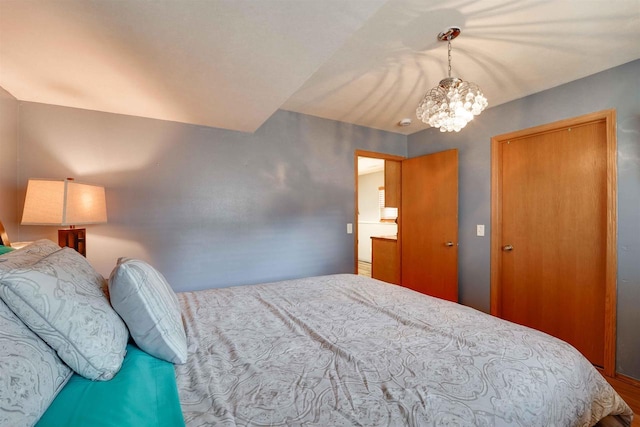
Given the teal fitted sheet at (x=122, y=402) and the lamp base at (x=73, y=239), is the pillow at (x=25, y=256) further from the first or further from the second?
the lamp base at (x=73, y=239)

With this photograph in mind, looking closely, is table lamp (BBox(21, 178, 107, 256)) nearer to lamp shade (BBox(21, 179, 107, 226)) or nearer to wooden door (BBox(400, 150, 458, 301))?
lamp shade (BBox(21, 179, 107, 226))

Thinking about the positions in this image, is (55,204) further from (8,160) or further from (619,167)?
(619,167)

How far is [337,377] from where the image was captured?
89 centimetres

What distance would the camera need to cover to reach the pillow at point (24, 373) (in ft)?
1.69

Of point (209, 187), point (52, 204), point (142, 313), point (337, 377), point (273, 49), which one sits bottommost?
point (337, 377)

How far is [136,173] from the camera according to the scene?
7.72 feet

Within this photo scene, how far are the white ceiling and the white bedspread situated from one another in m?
1.37

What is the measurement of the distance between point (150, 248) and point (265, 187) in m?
1.17

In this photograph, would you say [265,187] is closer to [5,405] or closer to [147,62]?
[147,62]

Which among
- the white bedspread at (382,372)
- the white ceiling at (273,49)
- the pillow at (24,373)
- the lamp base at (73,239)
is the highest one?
the white ceiling at (273,49)

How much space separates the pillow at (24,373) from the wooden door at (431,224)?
3199 mm

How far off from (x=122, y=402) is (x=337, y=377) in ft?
1.91

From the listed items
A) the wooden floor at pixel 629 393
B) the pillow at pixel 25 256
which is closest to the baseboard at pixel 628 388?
the wooden floor at pixel 629 393

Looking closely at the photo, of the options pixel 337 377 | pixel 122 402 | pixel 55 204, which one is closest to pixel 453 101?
pixel 337 377
